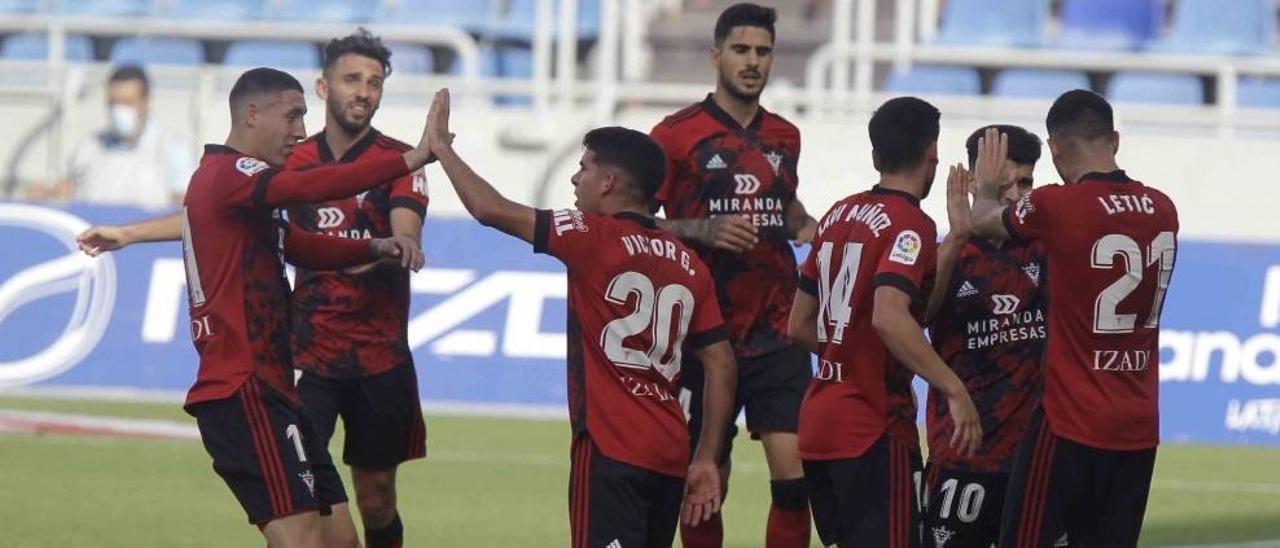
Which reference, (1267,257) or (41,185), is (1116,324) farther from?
(41,185)

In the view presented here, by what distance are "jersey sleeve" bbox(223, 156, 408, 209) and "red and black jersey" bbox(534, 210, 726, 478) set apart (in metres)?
0.61

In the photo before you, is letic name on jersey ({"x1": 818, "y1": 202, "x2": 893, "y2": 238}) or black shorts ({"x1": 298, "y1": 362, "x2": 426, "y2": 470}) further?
black shorts ({"x1": 298, "y1": 362, "x2": 426, "y2": 470})

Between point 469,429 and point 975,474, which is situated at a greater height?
point 975,474

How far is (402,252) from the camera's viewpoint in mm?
8312

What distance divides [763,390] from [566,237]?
8.91ft

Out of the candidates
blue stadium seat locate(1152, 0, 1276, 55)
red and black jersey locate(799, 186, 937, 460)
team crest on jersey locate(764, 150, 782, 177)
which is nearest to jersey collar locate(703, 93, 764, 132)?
team crest on jersey locate(764, 150, 782, 177)

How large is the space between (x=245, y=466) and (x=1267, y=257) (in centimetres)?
986

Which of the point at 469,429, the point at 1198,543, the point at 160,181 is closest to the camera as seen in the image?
the point at 1198,543

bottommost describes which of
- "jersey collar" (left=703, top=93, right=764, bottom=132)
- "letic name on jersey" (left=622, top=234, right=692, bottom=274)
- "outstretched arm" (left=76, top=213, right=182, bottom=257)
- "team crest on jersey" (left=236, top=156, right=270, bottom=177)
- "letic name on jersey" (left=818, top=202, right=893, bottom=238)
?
"outstretched arm" (left=76, top=213, right=182, bottom=257)

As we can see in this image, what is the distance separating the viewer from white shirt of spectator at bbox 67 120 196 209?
58.0ft

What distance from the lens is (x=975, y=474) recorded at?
28.5 ft

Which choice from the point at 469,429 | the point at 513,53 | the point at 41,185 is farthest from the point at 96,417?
the point at 513,53

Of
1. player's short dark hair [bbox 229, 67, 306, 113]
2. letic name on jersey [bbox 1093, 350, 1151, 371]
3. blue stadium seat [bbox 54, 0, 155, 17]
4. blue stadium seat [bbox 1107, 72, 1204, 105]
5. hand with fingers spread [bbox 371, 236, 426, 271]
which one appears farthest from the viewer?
blue stadium seat [bbox 54, 0, 155, 17]

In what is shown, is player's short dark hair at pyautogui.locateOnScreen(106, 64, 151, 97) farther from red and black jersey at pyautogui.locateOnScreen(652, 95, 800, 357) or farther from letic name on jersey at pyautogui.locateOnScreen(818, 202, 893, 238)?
letic name on jersey at pyautogui.locateOnScreen(818, 202, 893, 238)
